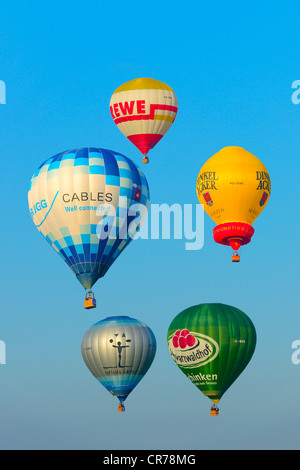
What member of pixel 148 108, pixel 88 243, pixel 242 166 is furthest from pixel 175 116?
pixel 88 243

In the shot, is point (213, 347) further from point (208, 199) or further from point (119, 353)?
point (208, 199)

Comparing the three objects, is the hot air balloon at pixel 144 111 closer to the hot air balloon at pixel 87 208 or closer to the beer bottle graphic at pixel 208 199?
the beer bottle graphic at pixel 208 199

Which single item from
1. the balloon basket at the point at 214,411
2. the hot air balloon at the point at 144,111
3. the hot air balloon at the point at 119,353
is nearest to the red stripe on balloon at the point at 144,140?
the hot air balloon at the point at 144,111

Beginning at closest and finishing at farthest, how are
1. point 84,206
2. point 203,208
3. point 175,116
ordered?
point 84,206
point 203,208
point 175,116

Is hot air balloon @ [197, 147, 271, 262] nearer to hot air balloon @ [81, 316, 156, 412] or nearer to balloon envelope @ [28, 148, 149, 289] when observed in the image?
balloon envelope @ [28, 148, 149, 289]

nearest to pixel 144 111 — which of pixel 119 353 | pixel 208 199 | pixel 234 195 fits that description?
pixel 208 199

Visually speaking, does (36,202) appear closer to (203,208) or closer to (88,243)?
(88,243)
